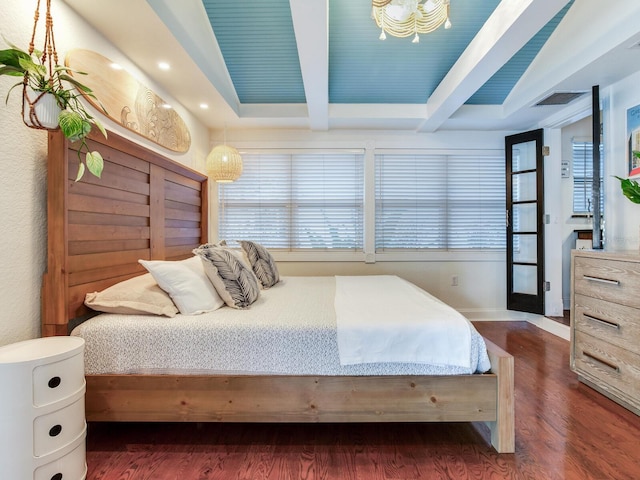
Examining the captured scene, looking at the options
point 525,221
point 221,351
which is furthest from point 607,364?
point 221,351

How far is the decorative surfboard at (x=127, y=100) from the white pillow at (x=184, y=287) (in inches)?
40.2

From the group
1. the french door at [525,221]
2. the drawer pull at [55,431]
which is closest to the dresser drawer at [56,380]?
the drawer pull at [55,431]

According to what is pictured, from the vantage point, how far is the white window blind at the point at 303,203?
3.65m

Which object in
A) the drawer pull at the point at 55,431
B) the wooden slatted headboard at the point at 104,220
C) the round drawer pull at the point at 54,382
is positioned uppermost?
the wooden slatted headboard at the point at 104,220

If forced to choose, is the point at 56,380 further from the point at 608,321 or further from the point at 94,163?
the point at 608,321

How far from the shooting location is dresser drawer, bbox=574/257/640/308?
184cm

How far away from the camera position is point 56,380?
116 centimetres

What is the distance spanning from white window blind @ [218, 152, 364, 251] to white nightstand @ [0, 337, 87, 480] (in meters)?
2.50

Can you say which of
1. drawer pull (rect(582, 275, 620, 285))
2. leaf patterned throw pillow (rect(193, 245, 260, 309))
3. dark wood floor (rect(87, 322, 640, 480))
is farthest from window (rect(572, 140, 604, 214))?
leaf patterned throw pillow (rect(193, 245, 260, 309))

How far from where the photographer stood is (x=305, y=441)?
A: 1.60 meters

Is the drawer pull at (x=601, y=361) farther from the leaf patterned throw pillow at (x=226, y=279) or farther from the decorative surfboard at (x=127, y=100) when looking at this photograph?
the decorative surfboard at (x=127, y=100)

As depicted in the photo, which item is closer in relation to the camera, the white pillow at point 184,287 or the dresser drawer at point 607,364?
the white pillow at point 184,287

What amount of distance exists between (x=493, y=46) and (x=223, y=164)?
7.70ft

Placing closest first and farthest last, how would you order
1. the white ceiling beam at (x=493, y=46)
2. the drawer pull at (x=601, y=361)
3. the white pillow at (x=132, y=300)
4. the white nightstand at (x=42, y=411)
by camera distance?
the white nightstand at (x=42, y=411) < the white pillow at (x=132, y=300) < the white ceiling beam at (x=493, y=46) < the drawer pull at (x=601, y=361)
